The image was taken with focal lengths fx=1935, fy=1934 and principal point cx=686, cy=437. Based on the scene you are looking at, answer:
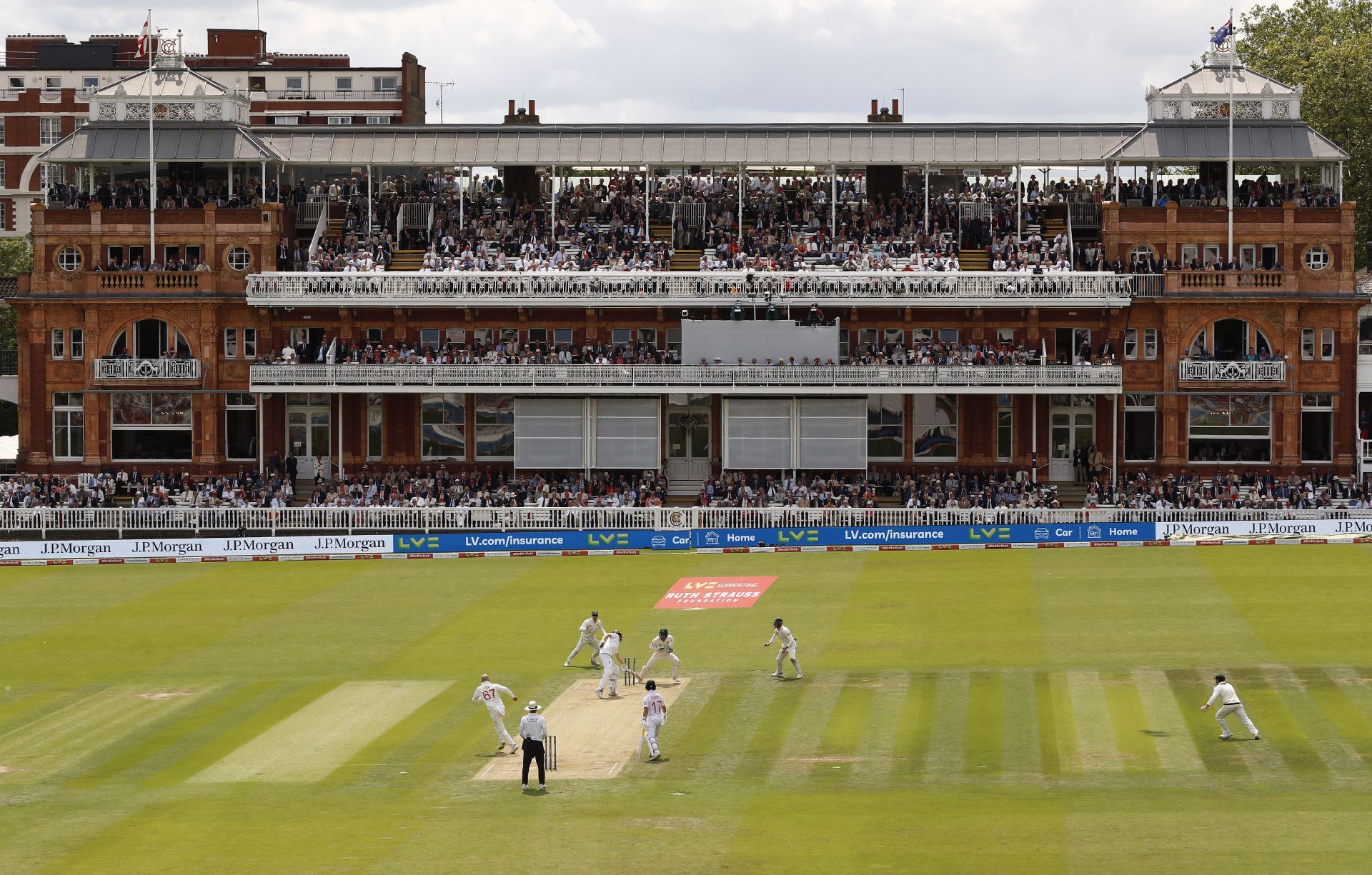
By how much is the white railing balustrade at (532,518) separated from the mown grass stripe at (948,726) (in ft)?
66.4

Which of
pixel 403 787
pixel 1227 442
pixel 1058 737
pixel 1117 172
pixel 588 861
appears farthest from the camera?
pixel 1117 172

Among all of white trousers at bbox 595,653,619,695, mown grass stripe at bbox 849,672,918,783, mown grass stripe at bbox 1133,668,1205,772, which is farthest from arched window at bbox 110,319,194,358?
mown grass stripe at bbox 1133,668,1205,772

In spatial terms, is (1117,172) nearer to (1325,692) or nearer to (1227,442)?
(1227,442)

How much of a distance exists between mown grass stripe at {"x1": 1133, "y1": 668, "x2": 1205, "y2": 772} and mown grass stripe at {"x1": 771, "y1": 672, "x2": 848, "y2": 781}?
5.70m

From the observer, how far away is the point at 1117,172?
73438 mm

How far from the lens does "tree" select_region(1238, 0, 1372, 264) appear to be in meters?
89.8

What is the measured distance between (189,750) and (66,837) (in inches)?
234

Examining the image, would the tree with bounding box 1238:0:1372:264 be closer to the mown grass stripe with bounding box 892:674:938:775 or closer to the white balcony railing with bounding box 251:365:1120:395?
the white balcony railing with bounding box 251:365:1120:395

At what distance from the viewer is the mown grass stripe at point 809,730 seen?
3297 centimetres

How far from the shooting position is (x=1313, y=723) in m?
35.2

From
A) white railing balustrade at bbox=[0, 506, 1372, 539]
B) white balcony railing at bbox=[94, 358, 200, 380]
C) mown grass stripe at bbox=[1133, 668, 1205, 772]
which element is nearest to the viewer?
mown grass stripe at bbox=[1133, 668, 1205, 772]

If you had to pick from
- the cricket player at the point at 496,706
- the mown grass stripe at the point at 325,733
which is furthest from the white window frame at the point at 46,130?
the cricket player at the point at 496,706

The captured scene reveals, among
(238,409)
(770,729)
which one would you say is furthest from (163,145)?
(770,729)

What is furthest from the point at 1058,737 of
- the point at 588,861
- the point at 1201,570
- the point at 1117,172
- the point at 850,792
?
the point at 1117,172
